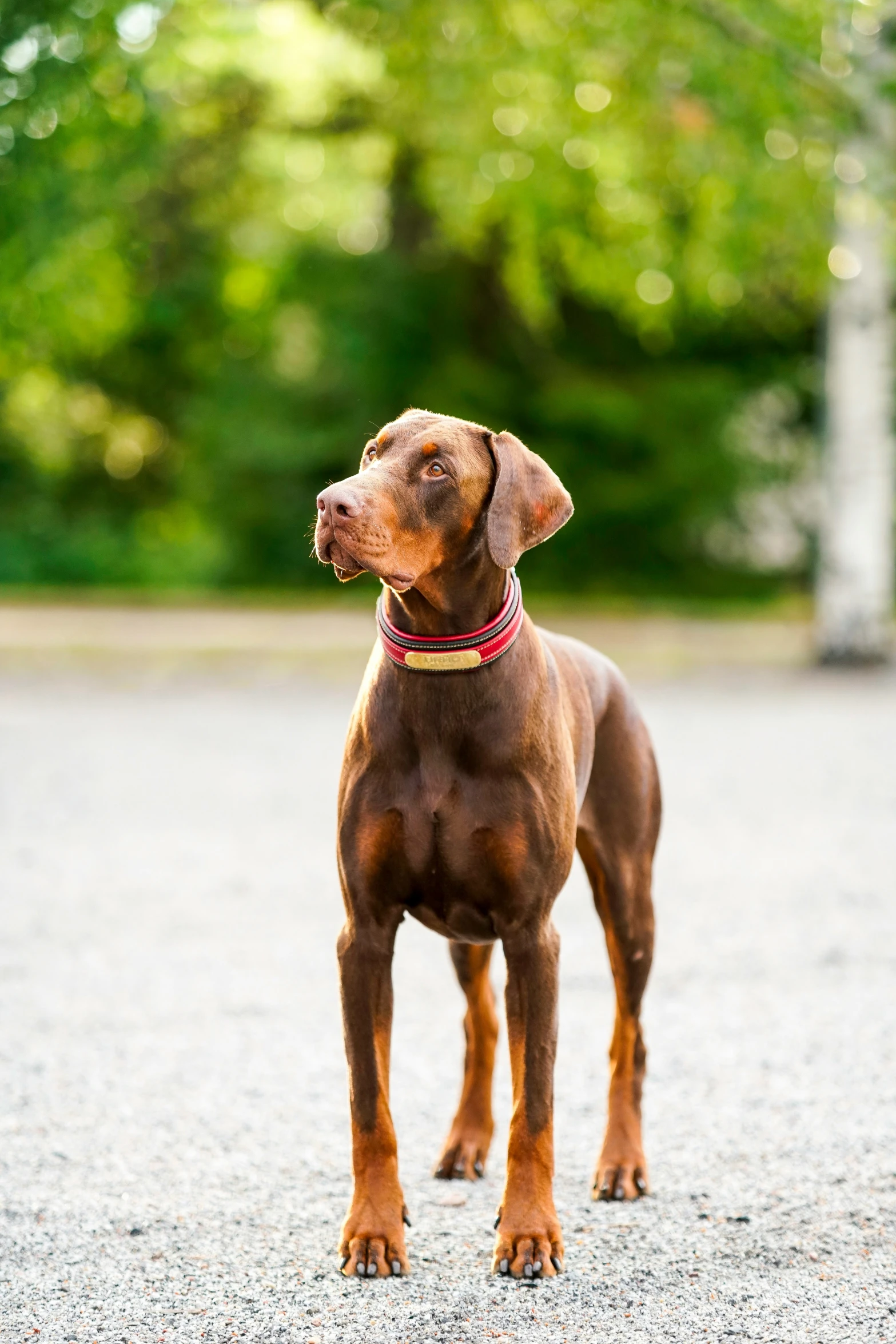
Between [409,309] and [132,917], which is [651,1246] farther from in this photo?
[409,309]

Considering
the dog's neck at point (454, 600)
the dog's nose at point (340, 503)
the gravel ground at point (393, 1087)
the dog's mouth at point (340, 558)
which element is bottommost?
the gravel ground at point (393, 1087)

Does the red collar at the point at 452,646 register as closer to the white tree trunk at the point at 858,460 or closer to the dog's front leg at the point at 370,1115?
the dog's front leg at the point at 370,1115

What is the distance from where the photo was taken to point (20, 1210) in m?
3.68

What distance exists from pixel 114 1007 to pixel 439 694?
271 cm

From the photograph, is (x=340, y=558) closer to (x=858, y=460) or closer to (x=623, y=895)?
(x=623, y=895)

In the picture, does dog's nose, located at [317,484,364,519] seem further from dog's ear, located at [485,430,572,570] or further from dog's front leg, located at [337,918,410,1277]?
dog's front leg, located at [337,918,410,1277]

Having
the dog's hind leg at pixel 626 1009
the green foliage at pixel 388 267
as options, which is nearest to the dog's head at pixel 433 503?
the dog's hind leg at pixel 626 1009

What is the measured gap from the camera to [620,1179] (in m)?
3.78

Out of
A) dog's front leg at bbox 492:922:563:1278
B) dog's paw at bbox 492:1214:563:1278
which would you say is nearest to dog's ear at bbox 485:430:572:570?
dog's front leg at bbox 492:922:563:1278

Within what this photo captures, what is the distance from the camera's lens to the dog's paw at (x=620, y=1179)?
3.77 metres

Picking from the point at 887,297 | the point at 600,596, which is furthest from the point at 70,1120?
the point at 600,596

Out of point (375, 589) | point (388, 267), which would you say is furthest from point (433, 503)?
point (388, 267)

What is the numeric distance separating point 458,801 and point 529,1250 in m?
0.97

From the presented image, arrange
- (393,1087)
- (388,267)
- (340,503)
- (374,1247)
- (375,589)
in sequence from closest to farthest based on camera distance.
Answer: (340,503)
(374,1247)
(393,1087)
(375,589)
(388,267)
